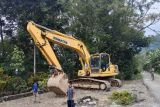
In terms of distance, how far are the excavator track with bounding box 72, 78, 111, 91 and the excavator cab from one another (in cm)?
102

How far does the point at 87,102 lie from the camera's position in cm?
2216

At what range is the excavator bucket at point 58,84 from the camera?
941 inches

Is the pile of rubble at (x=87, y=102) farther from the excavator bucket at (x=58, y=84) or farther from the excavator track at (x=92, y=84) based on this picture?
the excavator track at (x=92, y=84)

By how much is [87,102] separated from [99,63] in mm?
7547

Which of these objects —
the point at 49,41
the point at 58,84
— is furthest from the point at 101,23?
the point at 58,84

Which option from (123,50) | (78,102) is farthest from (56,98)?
(123,50)

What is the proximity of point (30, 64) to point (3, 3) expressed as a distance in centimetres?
621

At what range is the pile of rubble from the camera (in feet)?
70.5

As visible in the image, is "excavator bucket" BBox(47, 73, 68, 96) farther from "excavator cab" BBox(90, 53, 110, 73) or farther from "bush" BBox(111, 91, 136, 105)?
"excavator cab" BBox(90, 53, 110, 73)

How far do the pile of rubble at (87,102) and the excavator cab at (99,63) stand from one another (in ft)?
21.5

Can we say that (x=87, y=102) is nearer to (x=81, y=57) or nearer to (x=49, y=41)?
(x=49, y=41)

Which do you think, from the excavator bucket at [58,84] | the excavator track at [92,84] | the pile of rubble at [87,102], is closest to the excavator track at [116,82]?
the excavator track at [92,84]

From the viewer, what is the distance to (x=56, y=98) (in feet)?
80.2

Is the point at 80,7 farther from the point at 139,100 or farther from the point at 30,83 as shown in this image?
the point at 139,100
